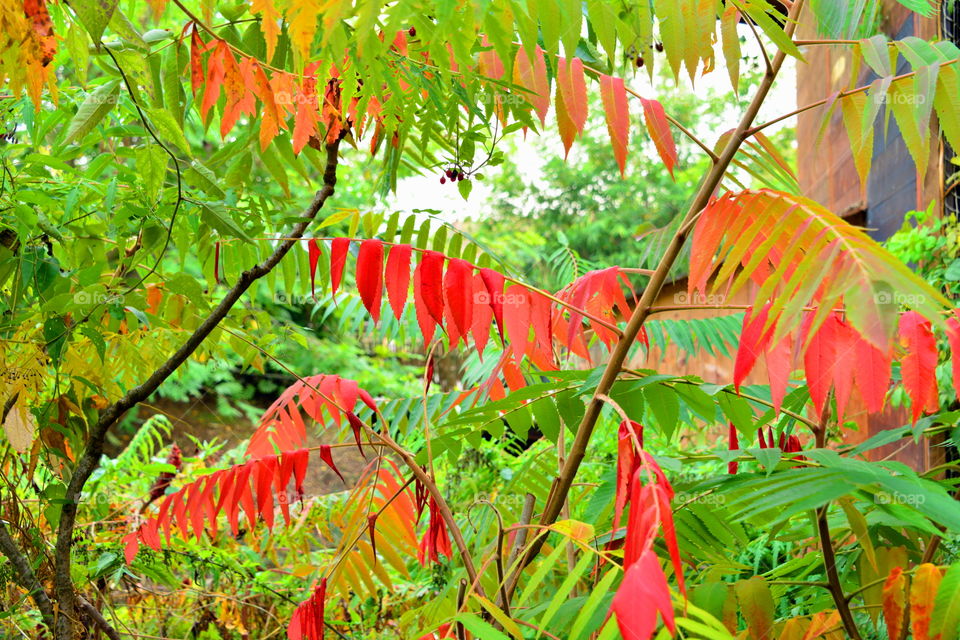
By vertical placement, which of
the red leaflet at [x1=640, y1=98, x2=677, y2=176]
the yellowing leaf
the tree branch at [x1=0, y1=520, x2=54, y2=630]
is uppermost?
the red leaflet at [x1=640, y1=98, x2=677, y2=176]

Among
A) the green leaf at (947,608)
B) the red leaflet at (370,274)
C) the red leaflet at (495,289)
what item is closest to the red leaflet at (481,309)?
the red leaflet at (495,289)

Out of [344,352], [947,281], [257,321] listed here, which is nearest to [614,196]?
[344,352]

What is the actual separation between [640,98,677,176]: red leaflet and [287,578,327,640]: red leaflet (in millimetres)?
712

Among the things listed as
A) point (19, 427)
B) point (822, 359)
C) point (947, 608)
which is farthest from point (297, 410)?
point (947, 608)

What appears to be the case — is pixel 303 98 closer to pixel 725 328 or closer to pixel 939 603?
pixel 939 603

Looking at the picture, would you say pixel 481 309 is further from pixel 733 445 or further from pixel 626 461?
pixel 733 445

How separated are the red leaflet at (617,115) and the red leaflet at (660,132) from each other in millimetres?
30

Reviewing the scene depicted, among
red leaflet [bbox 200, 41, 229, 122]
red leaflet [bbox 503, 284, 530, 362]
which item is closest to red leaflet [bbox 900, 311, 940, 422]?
red leaflet [bbox 503, 284, 530, 362]

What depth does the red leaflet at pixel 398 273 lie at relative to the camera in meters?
1.16

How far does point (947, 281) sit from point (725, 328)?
1.19m

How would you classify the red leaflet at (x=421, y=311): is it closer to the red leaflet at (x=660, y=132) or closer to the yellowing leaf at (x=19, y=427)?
the red leaflet at (x=660, y=132)

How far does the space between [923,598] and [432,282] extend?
72cm

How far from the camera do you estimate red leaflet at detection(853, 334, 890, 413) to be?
831 millimetres

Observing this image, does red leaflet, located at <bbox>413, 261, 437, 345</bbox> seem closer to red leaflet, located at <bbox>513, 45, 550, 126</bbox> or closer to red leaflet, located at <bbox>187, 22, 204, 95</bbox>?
red leaflet, located at <bbox>513, 45, 550, 126</bbox>
